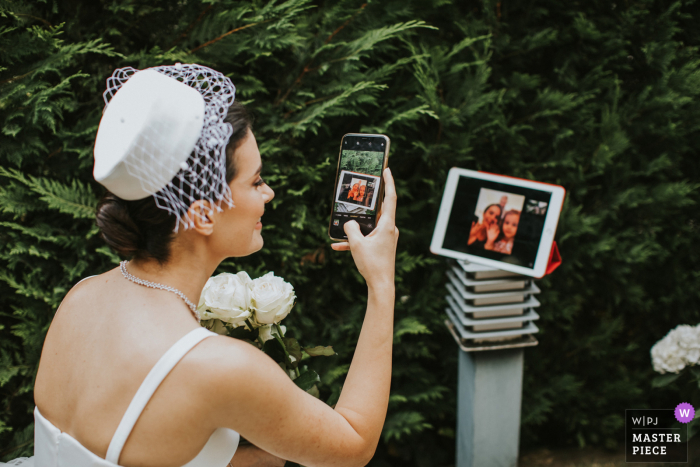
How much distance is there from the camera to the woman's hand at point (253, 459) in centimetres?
185

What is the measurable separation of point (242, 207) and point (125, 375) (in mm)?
559

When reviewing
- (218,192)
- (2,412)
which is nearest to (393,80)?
(218,192)

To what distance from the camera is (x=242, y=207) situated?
146 cm

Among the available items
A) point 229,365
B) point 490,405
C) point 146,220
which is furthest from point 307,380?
point 490,405

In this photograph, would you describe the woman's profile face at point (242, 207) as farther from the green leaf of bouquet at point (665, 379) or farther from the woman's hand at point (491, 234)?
the green leaf of bouquet at point (665, 379)

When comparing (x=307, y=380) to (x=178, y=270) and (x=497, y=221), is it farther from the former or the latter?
(x=497, y=221)

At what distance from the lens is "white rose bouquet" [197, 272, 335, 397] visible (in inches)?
64.1

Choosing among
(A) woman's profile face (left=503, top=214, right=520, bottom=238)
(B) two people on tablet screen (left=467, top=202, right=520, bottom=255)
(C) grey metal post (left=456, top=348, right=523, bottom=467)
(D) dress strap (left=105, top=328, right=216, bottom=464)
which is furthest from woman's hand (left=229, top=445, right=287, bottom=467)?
(A) woman's profile face (left=503, top=214, right=520, bottom=238)

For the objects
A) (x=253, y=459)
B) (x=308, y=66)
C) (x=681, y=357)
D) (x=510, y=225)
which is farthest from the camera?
(x=681, y=357)

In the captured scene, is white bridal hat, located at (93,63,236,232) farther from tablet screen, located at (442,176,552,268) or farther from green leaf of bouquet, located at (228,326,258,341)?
tablet screen, located at (442,176,552,268)

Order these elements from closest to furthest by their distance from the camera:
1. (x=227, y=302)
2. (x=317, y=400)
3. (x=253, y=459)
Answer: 1. (x=317, y=400)
2. (x=227, y=302)
3. (x=253, y=459)

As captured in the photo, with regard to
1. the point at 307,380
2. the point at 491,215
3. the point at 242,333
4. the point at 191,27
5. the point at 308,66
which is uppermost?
the point at 191,27

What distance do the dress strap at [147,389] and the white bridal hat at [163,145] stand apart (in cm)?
33

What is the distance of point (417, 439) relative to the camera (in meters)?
3.26
